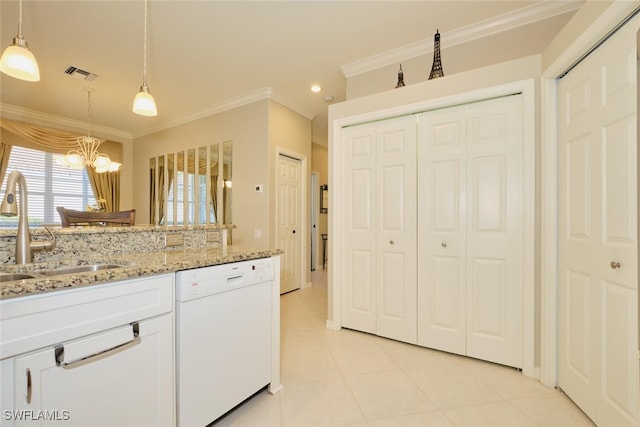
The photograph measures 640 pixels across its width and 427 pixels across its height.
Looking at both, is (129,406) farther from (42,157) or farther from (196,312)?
(42,157)

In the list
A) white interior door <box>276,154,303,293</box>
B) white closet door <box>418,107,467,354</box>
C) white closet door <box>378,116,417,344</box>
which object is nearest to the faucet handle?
white closet door <box>378,116,417,344</box>

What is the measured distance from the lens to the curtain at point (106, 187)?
5.27 metres

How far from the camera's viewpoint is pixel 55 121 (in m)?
4.90

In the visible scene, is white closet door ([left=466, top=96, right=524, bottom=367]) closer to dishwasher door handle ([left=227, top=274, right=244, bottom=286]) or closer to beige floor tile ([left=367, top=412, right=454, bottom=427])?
beige floor tile ([left=367, top=412, right=454, bottom=427])

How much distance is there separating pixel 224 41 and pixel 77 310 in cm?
277

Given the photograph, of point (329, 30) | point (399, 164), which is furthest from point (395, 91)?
point (329, 30)

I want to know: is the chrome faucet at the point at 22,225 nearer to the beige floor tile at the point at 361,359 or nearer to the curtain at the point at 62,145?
the beige floor tile at the point at 361,359

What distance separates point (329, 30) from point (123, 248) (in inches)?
97.7

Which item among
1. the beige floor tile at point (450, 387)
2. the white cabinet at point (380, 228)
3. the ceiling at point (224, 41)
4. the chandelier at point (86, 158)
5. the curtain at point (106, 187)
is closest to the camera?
the beige floor tile at point (450, 387)

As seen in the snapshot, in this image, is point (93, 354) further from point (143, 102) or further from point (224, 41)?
point (224, 41)

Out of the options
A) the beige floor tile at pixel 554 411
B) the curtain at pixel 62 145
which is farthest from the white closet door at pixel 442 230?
the curtain at pixel 62 145

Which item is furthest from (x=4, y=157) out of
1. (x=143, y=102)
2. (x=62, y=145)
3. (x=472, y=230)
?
(x=472, y=230)

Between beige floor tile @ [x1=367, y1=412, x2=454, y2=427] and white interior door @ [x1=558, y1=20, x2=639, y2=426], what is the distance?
79cm

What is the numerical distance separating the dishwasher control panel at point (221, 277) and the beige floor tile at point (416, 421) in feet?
3.29
